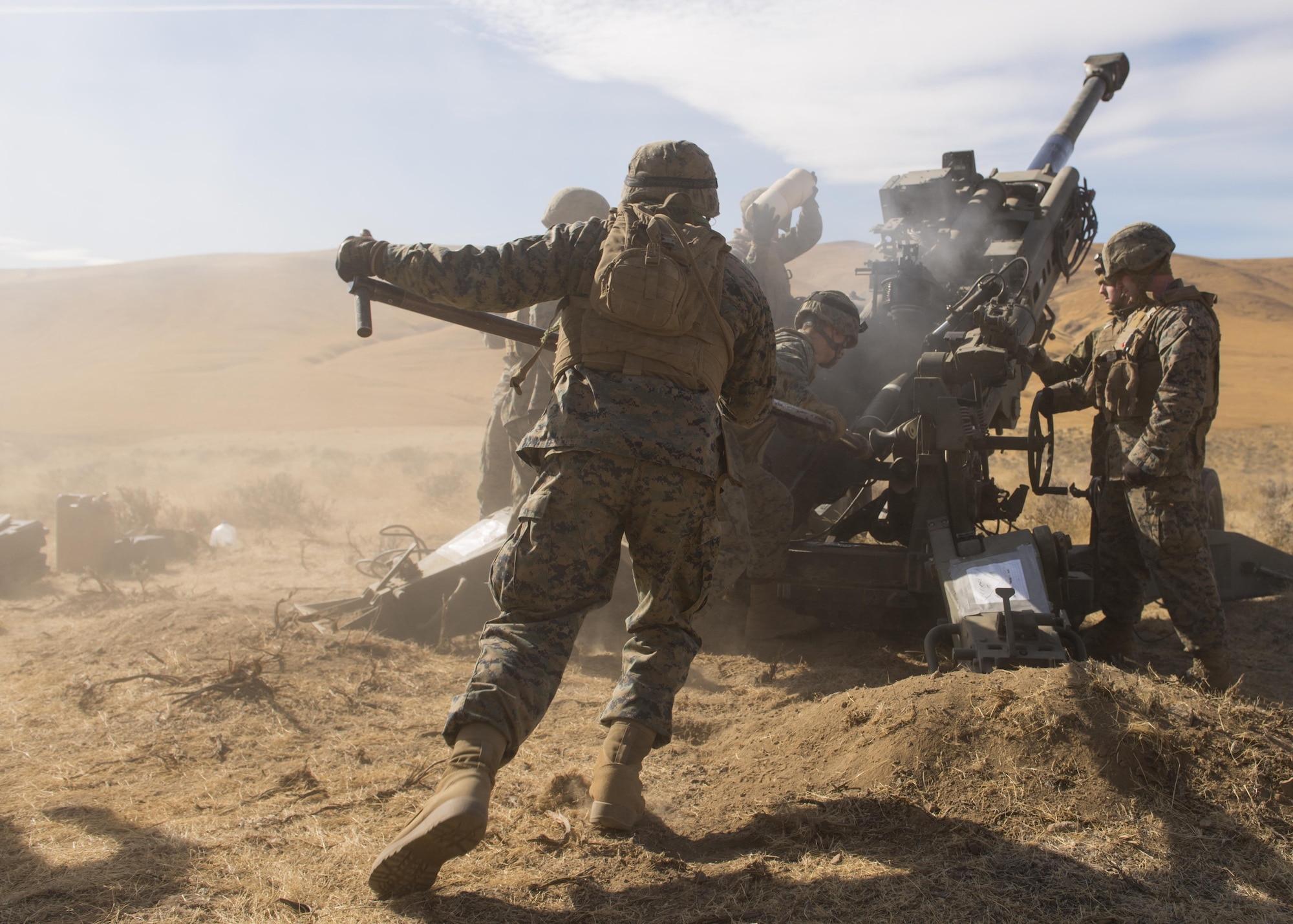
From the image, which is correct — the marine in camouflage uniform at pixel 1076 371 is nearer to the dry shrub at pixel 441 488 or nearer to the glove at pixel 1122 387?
the glove at pixel 1122 387

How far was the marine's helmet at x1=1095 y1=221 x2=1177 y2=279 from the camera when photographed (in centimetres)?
437

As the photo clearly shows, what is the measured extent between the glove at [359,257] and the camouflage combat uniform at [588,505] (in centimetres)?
3

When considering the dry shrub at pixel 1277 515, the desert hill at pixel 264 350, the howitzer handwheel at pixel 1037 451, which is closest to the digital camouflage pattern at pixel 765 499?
the howitzer handwheel at pixel 1037 451

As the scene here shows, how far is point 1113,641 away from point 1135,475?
3.40 ft

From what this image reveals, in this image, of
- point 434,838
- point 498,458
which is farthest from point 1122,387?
point 498,458

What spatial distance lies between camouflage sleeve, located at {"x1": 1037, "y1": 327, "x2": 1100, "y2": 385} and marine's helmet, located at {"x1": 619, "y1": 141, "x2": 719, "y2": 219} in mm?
2659

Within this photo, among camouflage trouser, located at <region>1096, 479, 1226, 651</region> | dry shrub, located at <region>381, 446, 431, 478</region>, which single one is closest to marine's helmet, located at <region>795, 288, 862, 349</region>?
camouflage trouser, located at <region>1096, 479, 1226, 651</region>

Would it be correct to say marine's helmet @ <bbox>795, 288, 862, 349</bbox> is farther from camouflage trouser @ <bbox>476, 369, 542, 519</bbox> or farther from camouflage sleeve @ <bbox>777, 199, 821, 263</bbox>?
camouflage sleeve @ <bbox>777, 199, 821, 263</bbox>

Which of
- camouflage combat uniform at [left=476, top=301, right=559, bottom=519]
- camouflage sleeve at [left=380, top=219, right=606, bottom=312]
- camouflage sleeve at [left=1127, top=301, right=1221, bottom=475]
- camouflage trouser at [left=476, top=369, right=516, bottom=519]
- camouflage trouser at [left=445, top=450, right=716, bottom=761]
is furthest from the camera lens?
camouflage trouser at [left=476, top=369, right=516, bottom=519]

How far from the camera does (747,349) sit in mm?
3137

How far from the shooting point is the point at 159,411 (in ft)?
84.7

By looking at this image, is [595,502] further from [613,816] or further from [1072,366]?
[1072,366]

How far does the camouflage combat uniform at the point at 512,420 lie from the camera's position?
6359 mm

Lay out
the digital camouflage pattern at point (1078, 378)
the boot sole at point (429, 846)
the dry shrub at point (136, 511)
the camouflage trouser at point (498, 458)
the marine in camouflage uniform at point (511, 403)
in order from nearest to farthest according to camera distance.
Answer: the boot sole at point (429, 846), the digital camouflage pattern at point (1078, 378), the marine in camouflage uniform at point (511, 403), the camouflage trouser at point (498, 458), the dry shrub at point (136, 511)
